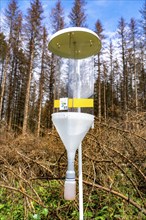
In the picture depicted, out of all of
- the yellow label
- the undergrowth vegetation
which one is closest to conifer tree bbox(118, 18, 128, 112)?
the undergrowth vegetation

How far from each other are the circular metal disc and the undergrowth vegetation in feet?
4.26

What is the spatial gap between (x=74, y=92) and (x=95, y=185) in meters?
1.18

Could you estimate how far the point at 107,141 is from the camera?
3863mm

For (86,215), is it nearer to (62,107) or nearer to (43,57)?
(62,107)

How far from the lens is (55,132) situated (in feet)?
13.5

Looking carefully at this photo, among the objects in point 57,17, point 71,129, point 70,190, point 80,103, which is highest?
point 57,17

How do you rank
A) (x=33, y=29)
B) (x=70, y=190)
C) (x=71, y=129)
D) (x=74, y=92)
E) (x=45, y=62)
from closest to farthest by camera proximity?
1. (x=70, y=190)
2. (x=71, y=129)
3. (x=74, y=92)
4. (x=33, y=29)
5. (x=45, y=62)

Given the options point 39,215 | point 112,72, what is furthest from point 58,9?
point 39,215

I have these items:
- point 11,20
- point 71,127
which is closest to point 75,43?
point 71,127

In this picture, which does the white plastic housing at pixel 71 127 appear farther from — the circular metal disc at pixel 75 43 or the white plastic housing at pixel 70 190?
the circular metal disc at pixel 75 43

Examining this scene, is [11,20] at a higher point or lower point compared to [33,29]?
higher

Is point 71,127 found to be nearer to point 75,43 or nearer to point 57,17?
point 75,43

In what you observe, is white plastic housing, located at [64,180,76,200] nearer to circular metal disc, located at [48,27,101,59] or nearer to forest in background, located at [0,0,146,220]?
forest in background, located at [0,0,146,220]

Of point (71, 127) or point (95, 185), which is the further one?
point (95, 185)
